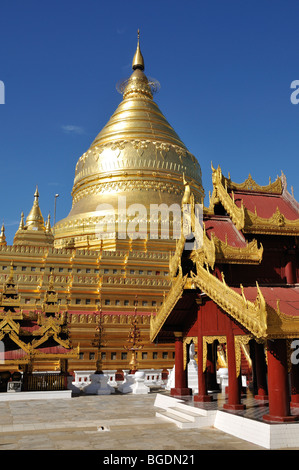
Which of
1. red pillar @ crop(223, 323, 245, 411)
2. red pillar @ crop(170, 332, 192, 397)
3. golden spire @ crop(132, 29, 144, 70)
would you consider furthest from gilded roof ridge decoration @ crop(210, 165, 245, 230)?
golden spire @ crop(132, 29, 144, 70)

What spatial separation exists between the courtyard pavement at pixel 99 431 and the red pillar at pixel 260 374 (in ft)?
11.8

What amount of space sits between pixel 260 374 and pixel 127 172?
28164mm

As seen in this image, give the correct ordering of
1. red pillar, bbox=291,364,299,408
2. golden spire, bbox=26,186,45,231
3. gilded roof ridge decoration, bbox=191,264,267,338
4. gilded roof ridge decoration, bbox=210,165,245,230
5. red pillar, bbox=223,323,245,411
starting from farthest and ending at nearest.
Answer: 1. golden spire, bbox=26,186,45,231
2. gilded roof ridge decoration, bbox=210,165,245,230
3. red pillar, bbox=291,364,299,408
4. red pillar, bbox=223,323,245,411
5. gilded roof ridge decoration, bbox=191,264,267,338

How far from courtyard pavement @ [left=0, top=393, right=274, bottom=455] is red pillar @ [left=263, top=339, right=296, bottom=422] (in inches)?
36.0

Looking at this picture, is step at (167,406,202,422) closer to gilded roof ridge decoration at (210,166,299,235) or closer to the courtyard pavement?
the courtyard pavement

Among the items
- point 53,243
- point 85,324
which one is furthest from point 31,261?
point 85,324

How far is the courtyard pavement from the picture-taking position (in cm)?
913

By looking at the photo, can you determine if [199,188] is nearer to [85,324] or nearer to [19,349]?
[85,324]

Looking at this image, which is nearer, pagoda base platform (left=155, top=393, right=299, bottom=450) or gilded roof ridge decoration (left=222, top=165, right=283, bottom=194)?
pagoda base platform (left=155, top=393, right=299, bottom=450)

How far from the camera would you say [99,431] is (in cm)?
1068

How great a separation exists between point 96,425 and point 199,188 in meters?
35.5

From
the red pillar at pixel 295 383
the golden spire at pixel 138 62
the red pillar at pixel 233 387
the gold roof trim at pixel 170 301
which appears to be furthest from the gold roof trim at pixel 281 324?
the golden spire at pixel 138 62

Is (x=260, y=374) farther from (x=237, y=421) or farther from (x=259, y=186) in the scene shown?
(x=259, y=186)
